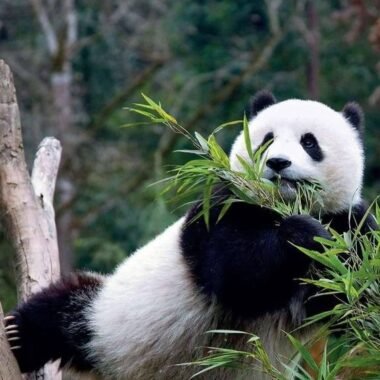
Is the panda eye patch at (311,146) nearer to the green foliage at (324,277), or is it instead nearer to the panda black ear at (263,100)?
the green foliage at (324,277)

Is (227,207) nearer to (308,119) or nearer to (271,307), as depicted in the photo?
(271,307)

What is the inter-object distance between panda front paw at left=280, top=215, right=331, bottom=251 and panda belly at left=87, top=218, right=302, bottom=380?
1.53 ft

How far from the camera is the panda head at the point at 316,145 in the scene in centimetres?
398

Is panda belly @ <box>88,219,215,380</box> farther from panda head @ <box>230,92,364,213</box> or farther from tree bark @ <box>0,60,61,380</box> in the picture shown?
panda head @ <box>230,92,364,213</box>

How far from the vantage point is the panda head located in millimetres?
3979

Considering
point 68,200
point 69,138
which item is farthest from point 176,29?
point 68,200

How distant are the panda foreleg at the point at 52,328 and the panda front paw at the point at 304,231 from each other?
112cm

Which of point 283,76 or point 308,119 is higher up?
point 308,119

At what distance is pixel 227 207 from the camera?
3.57m

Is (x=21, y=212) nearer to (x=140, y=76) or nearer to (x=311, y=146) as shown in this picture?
(x=311, y=146)

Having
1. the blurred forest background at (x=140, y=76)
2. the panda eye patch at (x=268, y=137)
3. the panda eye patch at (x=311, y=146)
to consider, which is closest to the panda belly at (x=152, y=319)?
the panda eye patch at (x=268, y=137)

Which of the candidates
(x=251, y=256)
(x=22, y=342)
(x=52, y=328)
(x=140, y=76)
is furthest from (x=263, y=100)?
(x=140, y=76)

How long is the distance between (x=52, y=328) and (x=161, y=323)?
0.47 meters

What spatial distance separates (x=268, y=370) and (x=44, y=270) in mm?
1576
